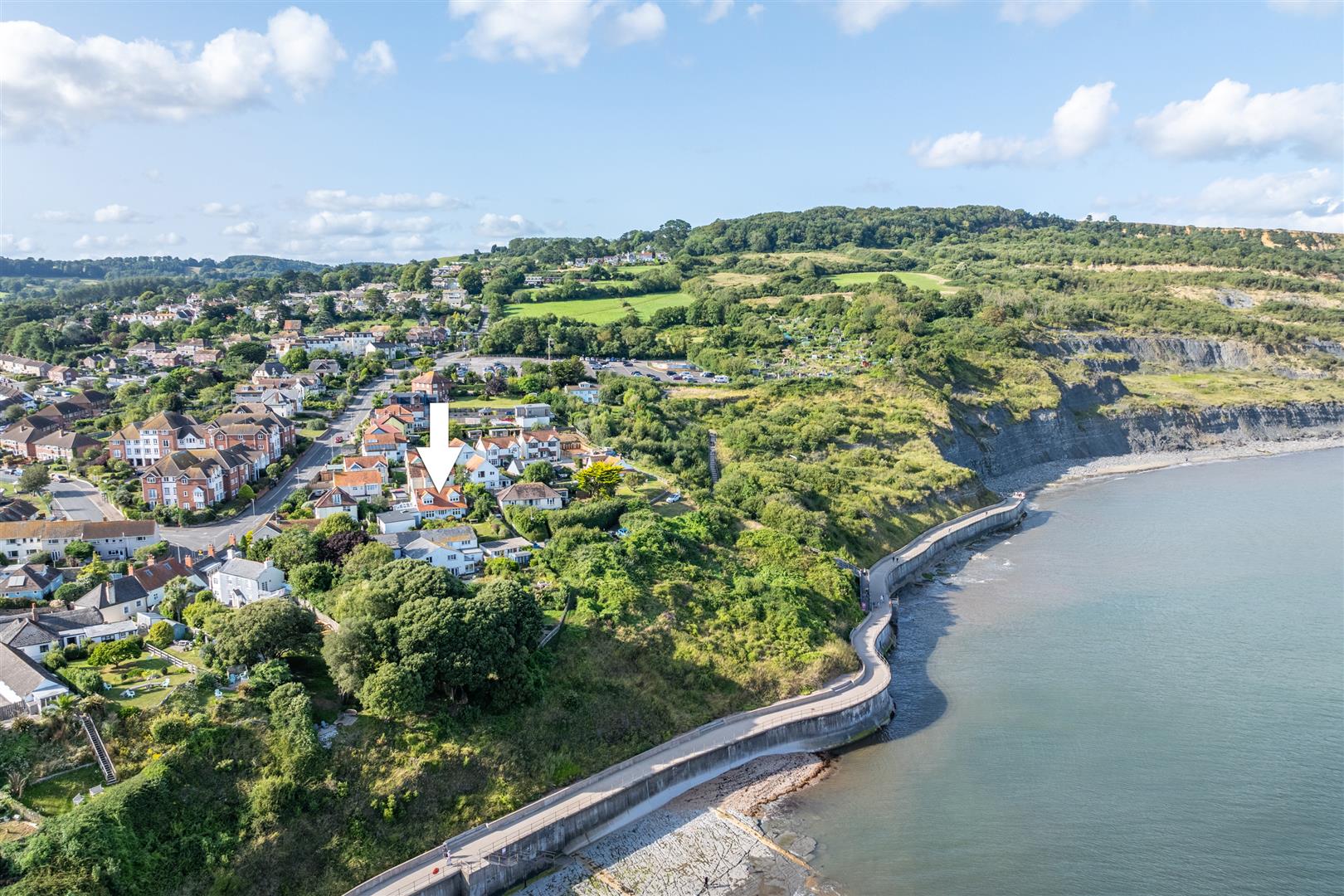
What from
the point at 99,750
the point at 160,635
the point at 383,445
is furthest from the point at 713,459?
the point at 99,750

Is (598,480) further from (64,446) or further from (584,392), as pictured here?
(64,446)

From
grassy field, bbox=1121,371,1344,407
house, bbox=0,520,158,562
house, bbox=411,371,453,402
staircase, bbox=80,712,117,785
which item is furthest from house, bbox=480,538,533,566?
grassy field, bbox=1121,371,1344,407

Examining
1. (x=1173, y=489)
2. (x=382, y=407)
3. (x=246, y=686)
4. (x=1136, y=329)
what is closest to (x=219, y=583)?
(x=246, y=686)

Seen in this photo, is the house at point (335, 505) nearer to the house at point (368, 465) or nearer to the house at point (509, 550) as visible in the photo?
the house at point (368, 465)

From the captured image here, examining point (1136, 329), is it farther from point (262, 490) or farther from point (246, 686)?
point (246, 686)

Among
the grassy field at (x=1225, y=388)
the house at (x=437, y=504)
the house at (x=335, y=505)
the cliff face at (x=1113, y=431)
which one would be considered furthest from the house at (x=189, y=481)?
the grassy field at (x=1225, y=388)
